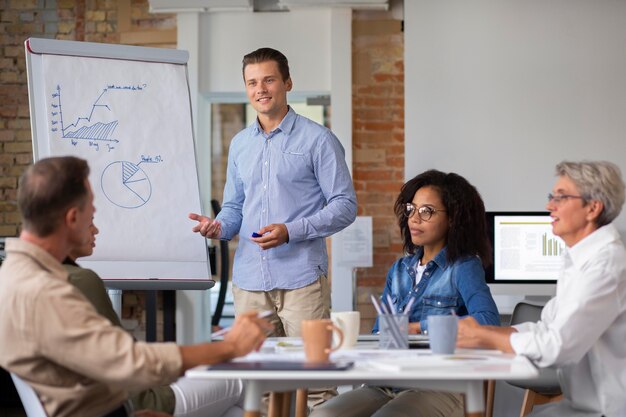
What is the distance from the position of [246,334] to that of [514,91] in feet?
14.0

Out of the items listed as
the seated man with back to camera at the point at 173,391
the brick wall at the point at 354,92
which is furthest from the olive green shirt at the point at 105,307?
the brick wall at the point at 354,92

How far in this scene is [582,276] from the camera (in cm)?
214

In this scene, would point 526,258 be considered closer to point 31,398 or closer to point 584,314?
point 584,314

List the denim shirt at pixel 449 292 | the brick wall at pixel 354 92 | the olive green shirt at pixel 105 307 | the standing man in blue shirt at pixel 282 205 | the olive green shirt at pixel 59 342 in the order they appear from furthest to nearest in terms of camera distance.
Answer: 1. the brick wall at pixel 354 92
2. the standing man in blue shirt at pixel 282 205
3. the denim shirt at pixel 449 292
4. the olive green shirt at pixel 105 307
5. the olive green shirt at pixel 59 342

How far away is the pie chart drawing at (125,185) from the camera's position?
3.92m

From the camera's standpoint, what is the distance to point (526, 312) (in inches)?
159

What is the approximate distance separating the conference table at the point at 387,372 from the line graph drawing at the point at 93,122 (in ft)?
6.86

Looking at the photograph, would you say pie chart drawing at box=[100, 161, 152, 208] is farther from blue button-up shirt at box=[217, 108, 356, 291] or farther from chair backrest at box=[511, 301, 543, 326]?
chair backrest at box=[511, 301, 543, 326]

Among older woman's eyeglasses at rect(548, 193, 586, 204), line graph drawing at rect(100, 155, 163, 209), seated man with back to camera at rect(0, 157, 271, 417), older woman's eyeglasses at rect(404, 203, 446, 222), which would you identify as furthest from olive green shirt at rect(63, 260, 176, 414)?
line graph drawing at rect(100, 155, 163, 209)

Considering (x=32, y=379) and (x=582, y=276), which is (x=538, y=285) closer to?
(x=582, y=276)

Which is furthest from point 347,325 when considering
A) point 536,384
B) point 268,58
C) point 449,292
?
point 536,384

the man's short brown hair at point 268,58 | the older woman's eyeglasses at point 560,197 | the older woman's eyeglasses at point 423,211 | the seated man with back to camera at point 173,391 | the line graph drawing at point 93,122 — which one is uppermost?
the man's short brown hair at point 268,58

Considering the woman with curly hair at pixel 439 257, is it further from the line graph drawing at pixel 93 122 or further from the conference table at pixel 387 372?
the line graph drawing at pixel 93 122

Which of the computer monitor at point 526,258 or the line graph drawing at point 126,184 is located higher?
the line graph drawing at point 126,184
